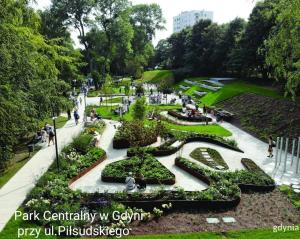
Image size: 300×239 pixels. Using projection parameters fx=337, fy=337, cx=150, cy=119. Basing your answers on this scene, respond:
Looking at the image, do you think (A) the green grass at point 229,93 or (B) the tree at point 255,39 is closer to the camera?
(A) the green grass at point 229,93

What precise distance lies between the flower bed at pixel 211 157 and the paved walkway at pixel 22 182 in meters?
9.12

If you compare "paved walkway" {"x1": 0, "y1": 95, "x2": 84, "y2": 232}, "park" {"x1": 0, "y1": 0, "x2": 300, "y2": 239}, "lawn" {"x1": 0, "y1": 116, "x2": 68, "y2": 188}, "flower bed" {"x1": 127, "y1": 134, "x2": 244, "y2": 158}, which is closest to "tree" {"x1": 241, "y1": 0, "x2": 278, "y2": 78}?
"park" {"x1": 0, "y1": 0, "x2": 300, "y2": 239}

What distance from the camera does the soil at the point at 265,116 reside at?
88.7 ft

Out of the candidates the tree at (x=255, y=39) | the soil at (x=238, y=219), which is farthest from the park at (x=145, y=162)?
the tree at (x=255, y=39)

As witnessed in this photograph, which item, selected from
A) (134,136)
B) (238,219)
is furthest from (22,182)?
(238,219)

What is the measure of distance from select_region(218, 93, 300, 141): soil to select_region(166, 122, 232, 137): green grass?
2215 millimetres

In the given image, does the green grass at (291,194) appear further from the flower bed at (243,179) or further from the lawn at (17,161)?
the lawn at (17,161)

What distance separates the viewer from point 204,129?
2997 cm

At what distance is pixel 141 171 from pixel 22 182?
6171 mm

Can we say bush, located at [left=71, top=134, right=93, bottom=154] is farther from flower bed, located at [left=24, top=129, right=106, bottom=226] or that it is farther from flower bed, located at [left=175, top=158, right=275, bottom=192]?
flower bed, located at [left=175, top=158, right=275, bottom=192]

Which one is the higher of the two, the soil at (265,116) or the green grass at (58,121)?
the soil at (265,116)

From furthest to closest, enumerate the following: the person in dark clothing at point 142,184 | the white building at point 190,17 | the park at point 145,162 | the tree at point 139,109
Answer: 1. the white building at point 190,17
2. the tree at point 139,109
3. the person in dark clothing at point 142,184
4. the park at point 145,162

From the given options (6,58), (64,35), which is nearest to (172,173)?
(6,58)

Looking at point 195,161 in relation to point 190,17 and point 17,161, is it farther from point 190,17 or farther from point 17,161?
point 190,17
